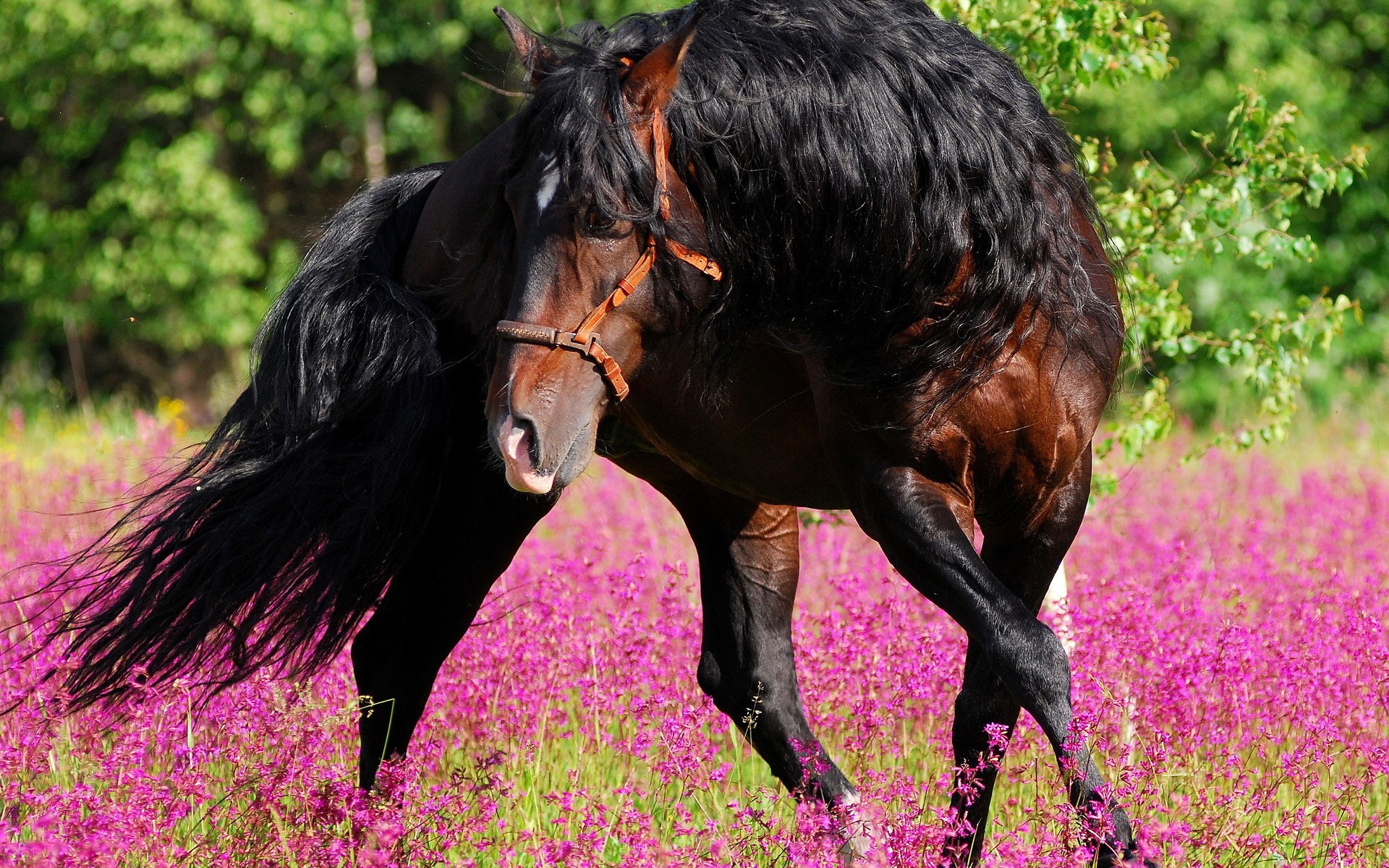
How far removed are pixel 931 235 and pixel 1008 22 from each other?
83.8 inches

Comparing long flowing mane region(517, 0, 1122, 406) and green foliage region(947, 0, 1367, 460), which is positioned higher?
long flowing mane region(517, 0, 1122, 406)

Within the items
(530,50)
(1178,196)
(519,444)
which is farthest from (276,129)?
(519,444)

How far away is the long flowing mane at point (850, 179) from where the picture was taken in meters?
2.74

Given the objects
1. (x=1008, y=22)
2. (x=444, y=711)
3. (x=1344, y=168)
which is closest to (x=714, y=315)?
(x=444, y=711)

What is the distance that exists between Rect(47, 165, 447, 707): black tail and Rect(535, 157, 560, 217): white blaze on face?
79 centimetres

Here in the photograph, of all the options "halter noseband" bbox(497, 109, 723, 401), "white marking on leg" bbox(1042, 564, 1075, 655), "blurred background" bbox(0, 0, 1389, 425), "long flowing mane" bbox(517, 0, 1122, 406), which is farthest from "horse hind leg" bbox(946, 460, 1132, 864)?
"blurred background" bbox(0, 0, 1389, 425)

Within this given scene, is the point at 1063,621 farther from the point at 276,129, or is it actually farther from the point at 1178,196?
the point at 276,129

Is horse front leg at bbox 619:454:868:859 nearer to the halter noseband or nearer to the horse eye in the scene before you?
the halter noseband

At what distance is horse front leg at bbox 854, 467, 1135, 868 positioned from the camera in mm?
2668

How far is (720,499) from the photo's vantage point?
154 inches

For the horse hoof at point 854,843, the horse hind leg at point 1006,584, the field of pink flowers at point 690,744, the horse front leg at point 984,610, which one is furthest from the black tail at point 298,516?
the horse hind leg at point 1006,584

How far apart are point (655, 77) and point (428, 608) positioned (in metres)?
1.64

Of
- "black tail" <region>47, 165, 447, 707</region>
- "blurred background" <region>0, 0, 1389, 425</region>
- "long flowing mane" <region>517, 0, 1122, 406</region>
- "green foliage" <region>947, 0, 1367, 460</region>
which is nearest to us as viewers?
"long flowing mane" <region>517, 0, 1122, 406</region>

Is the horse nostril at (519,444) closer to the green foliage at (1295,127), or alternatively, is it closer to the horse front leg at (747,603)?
the horse front leg at (747,603)
